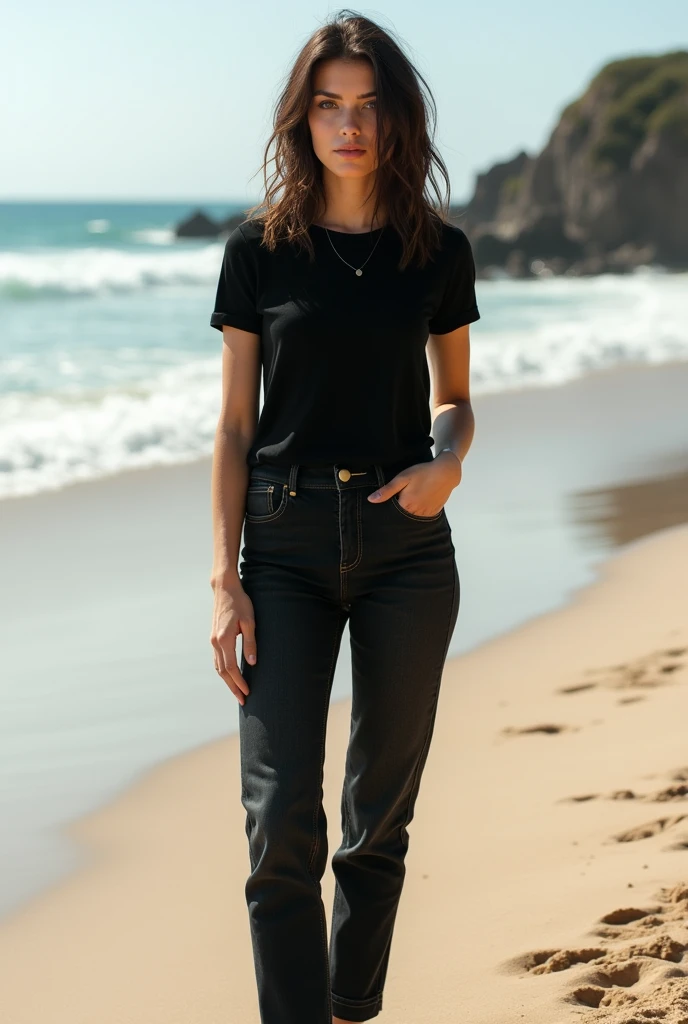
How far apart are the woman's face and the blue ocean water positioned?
584 centimetres

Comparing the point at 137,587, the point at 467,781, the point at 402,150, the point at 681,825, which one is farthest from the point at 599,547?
the point at 402,150

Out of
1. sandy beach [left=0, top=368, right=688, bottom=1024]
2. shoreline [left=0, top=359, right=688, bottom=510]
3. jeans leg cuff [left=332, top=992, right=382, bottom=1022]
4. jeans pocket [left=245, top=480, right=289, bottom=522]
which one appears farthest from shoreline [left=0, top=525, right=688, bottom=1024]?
shoreline [left=0, top=359, right=688, bottom=510]

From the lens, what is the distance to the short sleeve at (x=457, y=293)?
2432 millimetres

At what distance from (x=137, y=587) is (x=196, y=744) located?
1771 mm

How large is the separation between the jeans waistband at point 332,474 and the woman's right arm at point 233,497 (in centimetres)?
8

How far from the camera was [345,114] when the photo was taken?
7.69ft

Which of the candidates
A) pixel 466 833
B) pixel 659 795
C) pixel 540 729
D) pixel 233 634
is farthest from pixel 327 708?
pixel 540 729

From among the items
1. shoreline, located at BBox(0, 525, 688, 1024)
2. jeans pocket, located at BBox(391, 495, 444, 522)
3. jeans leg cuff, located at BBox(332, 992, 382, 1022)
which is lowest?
shoreline, located at BBox(0, 525, 688, 1024)

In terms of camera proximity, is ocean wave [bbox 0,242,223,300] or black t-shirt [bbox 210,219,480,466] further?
ocean wave [bbox 0,242,223,300]

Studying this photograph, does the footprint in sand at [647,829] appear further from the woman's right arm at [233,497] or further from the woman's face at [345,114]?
the woman's face at [345,114]

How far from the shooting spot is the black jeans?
2098mm

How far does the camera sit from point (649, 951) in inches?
108

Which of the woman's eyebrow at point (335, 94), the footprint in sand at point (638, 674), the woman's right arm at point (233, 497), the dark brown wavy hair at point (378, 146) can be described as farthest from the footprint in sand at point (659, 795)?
the woman's eyebrow at point (335, 94)

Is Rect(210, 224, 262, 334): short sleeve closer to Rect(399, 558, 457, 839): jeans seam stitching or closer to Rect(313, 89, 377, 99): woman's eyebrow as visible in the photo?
Rect(313, 89, 377, 99): woman's eyebrow
